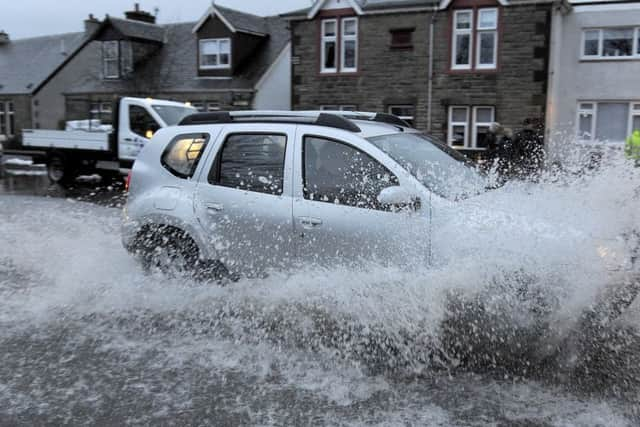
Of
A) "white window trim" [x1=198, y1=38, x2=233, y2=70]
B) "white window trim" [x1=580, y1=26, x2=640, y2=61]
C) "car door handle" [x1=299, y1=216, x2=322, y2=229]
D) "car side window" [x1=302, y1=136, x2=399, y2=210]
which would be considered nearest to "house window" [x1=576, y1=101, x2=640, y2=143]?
"white window trim" [x1=580, y1=26, x2=640, y2=61]

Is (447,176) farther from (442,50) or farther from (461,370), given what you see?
(442,50)

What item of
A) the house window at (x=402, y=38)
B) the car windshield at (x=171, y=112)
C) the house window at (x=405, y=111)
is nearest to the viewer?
the car windshield at (x=171, y=112)

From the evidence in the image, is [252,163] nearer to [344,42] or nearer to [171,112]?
[171,112]

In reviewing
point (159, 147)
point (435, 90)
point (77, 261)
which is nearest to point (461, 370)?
point (159, 147)

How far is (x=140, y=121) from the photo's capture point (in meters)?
16.5

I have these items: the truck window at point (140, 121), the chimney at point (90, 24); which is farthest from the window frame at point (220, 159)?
the chimney at point (90, 24)

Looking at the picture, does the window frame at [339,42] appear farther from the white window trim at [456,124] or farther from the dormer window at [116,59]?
the dormer window at [116,59]

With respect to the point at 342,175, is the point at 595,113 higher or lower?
higher

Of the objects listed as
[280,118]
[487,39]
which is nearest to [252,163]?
[280,118]

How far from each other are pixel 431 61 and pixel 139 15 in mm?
16789

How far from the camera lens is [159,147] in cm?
627

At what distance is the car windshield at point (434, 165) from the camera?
16.2 feet

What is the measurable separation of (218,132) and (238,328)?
181 cm

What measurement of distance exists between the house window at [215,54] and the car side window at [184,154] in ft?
76.2
